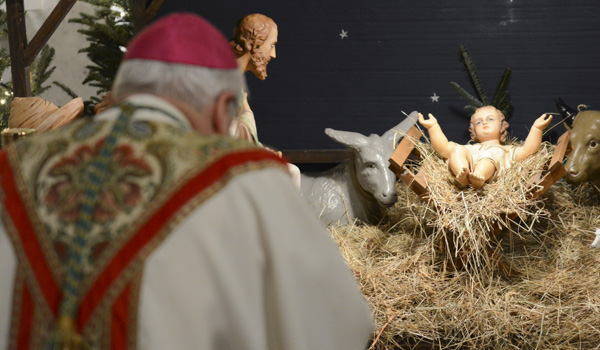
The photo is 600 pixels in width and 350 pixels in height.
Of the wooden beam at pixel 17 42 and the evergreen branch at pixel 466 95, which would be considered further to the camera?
the evergreen branch at pixel 466 95

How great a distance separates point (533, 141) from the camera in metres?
3.81

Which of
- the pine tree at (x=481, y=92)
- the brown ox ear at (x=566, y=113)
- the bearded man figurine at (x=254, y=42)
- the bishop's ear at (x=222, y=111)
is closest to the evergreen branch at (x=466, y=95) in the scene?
the pine tree at (x=481, y=92)

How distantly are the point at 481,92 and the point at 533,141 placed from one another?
3.77 ft

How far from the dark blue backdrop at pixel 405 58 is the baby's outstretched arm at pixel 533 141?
3.77 ft

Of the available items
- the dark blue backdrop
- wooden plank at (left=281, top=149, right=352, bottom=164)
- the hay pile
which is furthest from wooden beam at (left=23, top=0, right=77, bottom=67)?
the hay pile

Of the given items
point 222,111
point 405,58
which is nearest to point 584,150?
point 405,58

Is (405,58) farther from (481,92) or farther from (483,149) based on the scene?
(483,149)

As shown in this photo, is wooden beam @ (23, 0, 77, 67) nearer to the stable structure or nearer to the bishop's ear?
the stable structure

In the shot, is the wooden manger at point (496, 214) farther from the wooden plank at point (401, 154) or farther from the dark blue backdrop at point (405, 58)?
the dark blue backdrop at point (405, 58)

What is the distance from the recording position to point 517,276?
3881mm

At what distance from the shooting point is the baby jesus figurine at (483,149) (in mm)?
3666

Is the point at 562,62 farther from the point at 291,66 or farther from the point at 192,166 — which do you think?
the point at 192,166

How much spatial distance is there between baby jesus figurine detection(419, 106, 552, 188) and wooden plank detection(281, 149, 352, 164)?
113 centimetres

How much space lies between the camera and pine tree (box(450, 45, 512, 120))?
4848 millimetres
